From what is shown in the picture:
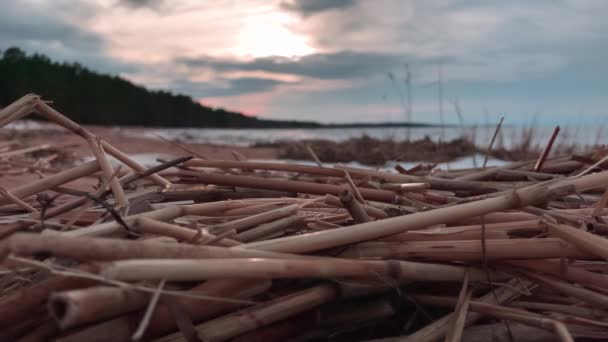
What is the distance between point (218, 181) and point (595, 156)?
57.4 inches

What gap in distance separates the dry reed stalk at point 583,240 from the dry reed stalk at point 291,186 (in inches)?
19.1

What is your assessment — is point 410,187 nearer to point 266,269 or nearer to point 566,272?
point 566,272

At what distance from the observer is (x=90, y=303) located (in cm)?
57

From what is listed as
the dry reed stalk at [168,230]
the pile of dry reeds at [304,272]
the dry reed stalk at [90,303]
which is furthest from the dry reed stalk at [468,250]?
the dry reed stalk at [90,303]

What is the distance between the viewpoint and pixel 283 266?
0.67 metres

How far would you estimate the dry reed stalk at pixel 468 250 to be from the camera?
2.88 ft

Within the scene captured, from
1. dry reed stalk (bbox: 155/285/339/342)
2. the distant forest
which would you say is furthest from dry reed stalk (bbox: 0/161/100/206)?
the distant forest

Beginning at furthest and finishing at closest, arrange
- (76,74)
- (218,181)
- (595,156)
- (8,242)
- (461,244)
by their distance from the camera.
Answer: (76,74), (595,156), (218,181), (461,244), (8,242)

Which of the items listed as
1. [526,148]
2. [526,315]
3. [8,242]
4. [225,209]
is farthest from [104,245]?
[526,148]

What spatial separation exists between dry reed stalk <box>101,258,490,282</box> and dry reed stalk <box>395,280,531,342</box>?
0.07 m

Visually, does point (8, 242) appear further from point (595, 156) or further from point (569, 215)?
point (595, 156)

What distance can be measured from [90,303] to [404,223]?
20.2 inches

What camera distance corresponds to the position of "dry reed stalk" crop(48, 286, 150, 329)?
535mm

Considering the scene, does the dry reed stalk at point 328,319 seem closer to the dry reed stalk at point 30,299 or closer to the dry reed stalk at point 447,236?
the dry reed stalk at point 447,236
